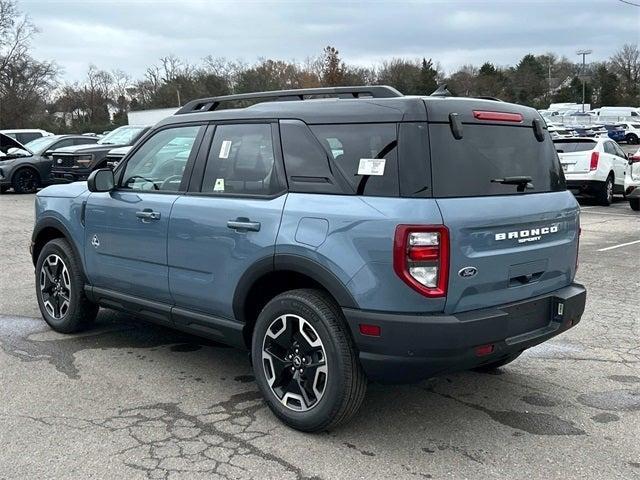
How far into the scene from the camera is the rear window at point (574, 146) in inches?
620

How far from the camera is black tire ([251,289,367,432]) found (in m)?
3.45

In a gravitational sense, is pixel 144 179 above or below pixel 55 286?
above

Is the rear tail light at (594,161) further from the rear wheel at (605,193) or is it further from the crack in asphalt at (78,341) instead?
the crack in asphalt at (78,341)

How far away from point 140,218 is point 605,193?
14.0 meters

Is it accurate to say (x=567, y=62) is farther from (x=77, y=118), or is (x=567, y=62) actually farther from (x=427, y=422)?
(x=427, y=422)

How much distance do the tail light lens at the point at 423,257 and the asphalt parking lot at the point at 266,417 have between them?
37.3 inches

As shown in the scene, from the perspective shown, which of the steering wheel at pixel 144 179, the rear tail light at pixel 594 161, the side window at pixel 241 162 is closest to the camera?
the side window at pixel 241 162

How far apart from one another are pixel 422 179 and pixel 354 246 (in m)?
0.48

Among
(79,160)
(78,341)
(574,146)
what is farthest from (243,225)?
(79,160)

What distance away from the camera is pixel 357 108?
3600mm

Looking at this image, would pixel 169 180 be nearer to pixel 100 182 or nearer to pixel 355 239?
pixel 100 182

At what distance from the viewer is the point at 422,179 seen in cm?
329

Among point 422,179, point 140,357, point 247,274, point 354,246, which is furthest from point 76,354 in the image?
point 422,179

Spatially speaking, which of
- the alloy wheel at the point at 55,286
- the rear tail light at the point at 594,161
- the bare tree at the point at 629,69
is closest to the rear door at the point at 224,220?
the alloy wheel at the point at 55,286
